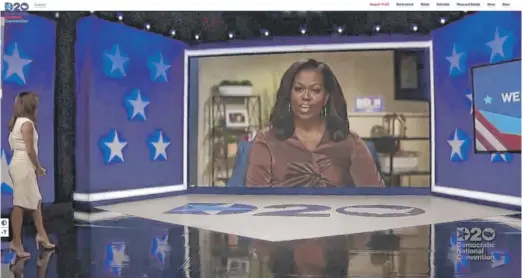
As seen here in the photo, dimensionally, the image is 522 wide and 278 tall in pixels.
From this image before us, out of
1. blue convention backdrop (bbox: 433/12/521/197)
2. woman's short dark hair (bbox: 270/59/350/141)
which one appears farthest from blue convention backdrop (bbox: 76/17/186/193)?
blue convention backdrop (bbox: 433/12/521/197)

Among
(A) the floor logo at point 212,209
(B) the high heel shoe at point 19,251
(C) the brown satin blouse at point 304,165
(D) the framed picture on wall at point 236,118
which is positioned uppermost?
(D) the framed picture on wall at point 236,118

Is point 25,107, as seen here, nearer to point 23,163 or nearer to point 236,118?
point 23,163

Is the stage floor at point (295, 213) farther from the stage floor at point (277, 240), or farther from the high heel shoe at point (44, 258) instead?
the high heel shoe at point (44, 258)

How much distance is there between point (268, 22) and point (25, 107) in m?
0.98

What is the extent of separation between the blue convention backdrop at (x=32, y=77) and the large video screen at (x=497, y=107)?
5.80 ft

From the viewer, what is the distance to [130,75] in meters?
2.33

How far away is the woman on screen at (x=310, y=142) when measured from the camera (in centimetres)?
250

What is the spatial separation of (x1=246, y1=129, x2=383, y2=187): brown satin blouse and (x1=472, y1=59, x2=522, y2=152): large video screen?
61 centimetres

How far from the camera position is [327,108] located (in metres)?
2.68

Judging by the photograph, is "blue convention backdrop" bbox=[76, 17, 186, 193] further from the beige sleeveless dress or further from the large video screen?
the large video screen

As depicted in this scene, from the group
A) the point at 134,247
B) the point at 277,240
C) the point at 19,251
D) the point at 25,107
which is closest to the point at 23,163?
the point at 25,107

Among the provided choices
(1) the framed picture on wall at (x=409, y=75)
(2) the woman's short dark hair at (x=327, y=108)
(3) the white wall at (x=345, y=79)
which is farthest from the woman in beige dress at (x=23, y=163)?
(1) the framed picture on wall at (x=409, y=75)

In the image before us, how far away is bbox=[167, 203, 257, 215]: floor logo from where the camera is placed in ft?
7.57

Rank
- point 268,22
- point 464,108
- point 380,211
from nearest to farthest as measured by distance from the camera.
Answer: point 268,22 < point 464,108 < point 380,211
